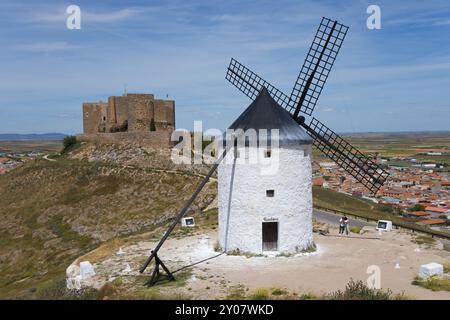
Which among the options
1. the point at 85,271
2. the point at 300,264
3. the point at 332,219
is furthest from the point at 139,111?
the point at 300,264

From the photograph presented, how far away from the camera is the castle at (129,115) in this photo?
46.8 meters

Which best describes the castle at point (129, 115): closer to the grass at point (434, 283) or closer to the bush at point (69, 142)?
the bush at point (69, 142)

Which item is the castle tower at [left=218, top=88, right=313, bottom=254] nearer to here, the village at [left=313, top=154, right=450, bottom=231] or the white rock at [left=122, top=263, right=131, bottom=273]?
the white rock at [left=122, top=263, right=131, bottom=273]

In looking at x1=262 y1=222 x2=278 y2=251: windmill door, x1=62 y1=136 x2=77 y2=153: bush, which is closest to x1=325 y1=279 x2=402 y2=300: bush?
x1=262 y1=222 x2=278 y2=251: windmill door

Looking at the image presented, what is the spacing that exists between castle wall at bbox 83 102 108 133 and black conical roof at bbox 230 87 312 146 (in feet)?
111

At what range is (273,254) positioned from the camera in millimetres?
18719

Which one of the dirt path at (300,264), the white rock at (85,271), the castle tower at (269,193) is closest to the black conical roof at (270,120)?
the castle tower at (269,193)

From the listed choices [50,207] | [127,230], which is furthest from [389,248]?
[50,207]

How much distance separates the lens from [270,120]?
19.3m

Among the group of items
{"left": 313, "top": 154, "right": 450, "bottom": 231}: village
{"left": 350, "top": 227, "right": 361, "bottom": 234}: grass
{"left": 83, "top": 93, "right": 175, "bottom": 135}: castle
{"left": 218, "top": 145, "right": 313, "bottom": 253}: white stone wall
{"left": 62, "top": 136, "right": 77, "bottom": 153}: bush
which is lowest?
{"left": 313, "top": 154, "right": 450, "bottom": 231}: village

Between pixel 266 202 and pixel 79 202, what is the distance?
76.2 feet

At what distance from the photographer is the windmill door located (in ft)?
62.6
